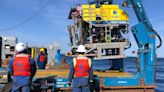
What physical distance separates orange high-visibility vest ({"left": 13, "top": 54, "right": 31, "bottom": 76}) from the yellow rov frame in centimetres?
813

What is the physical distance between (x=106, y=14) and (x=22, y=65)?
8.69 metres

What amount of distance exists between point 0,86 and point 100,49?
6.27 m

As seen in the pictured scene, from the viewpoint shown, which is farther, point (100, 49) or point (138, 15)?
point (100, 49)

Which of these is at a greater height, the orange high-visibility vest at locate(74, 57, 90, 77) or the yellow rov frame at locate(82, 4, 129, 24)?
the yellow rov frame at locate(82, 4, 129, 24)

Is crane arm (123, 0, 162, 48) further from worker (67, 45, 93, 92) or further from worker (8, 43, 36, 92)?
worker (8, 43, 36, 92)

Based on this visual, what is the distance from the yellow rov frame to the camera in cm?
1672

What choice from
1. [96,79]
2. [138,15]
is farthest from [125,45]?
[96,79]

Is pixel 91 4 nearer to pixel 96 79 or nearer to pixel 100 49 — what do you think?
pixel 100 49

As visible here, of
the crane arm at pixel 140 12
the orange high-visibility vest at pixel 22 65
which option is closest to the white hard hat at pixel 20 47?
the orange high-visibility vest at pixel 22 65

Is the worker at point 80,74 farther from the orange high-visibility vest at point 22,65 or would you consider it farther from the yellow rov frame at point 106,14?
the yellow rov frame at point 106,14

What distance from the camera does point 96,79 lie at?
12281 mm

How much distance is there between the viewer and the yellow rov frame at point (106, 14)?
658 inches

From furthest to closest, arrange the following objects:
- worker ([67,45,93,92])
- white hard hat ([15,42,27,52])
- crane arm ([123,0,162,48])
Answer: crane arm ([123,0,162,48]), worker ([67,45,93,92]), white hard hat ([15,42,27,52])

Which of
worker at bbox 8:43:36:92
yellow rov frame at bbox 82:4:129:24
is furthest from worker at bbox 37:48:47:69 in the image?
worker at bbox 8:43:36:92
